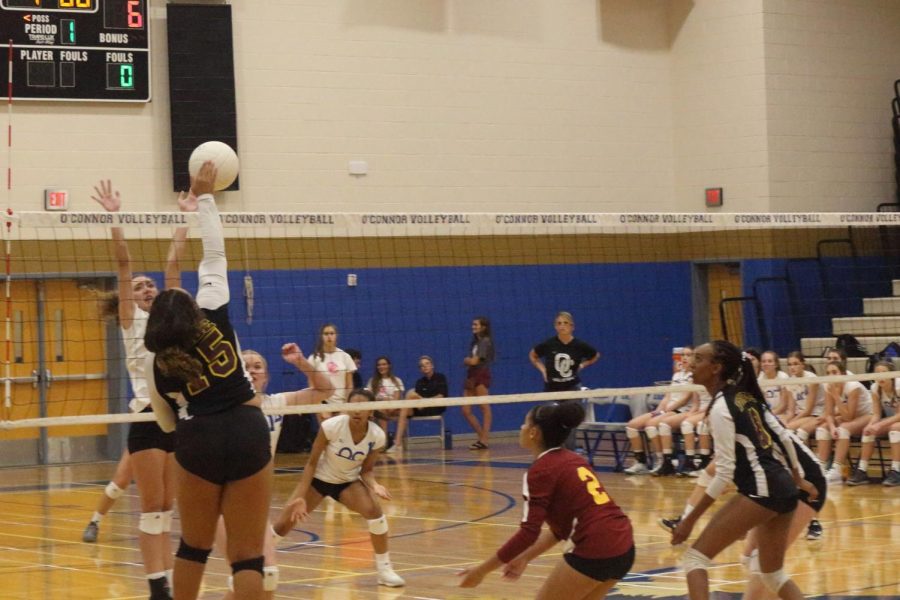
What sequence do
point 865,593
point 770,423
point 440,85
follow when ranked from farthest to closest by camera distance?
point 440,85, point 865,593, point 770,423

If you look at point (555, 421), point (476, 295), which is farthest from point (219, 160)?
point (476, 295)

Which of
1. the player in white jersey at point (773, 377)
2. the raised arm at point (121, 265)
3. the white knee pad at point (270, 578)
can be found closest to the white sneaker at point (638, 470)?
the player in white jersey at point (773, 377)

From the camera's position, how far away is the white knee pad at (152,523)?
7340 millimetres

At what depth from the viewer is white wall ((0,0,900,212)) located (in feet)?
60.7

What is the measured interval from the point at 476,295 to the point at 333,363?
4717 mm

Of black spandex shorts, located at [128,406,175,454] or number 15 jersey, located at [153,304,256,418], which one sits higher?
number 15 jersey, located at [153,304,256,418]

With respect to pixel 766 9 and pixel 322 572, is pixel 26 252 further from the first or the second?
pixel 766 9

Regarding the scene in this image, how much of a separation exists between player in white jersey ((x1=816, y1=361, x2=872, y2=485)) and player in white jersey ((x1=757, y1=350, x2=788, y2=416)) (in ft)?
1.67

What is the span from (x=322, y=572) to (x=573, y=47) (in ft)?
41.7

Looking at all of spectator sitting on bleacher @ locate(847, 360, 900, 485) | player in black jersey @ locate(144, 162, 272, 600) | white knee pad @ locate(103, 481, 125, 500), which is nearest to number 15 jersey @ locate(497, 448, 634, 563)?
player in black jersey @ locate(144, 162, 272, 600)

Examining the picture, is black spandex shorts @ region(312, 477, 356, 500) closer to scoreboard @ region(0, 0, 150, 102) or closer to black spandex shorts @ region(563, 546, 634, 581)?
black spandex shorts @ region(563, 546, 634, 581)

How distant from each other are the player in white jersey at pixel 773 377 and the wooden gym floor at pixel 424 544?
1.26 meters

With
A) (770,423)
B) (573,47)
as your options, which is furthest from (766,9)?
(770,423)

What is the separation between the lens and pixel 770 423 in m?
6.71
